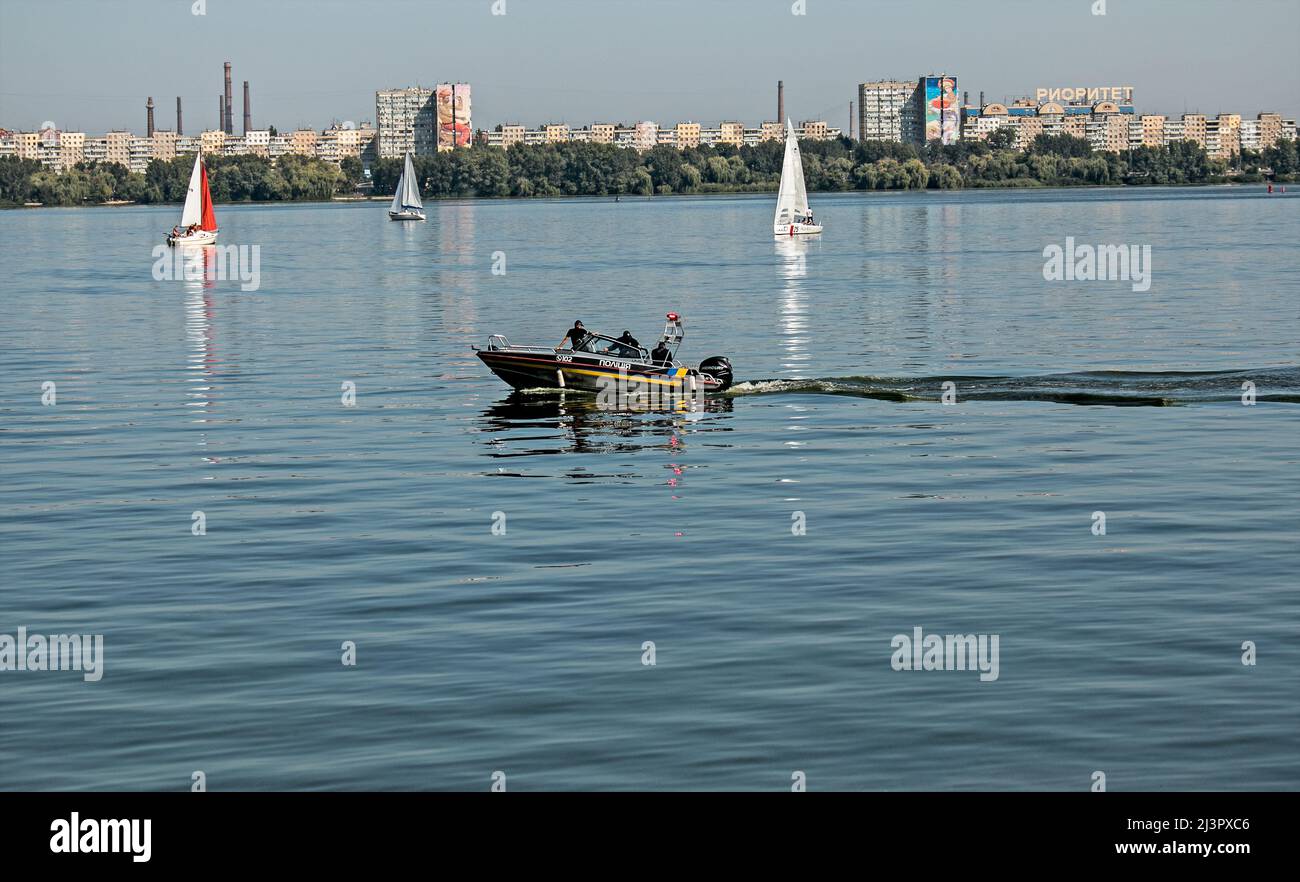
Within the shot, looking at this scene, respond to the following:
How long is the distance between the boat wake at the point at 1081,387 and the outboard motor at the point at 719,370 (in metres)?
1.21

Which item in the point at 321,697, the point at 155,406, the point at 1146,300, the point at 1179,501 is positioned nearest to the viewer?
the point at 321,697

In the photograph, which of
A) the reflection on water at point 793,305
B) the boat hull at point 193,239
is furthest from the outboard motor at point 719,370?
the boat hull at point 193,239

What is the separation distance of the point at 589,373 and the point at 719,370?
157 inches

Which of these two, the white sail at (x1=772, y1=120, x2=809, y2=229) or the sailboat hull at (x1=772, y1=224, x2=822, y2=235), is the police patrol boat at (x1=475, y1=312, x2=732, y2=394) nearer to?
the white sail at (x1=772, y1=120, x2=809, y2=229)

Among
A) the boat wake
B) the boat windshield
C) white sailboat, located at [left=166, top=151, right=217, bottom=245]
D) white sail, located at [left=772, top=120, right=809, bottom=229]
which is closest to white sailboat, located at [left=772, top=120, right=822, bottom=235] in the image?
white sail, located at [left=772, top=120, right=809, bottom=229]

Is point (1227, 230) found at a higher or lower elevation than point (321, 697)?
higher

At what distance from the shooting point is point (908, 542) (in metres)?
31.9

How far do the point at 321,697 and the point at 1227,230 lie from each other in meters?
171

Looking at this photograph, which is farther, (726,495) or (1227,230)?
(1227,230)

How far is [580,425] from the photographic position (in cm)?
5016

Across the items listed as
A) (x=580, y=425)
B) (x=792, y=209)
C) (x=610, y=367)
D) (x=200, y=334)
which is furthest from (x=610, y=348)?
(x=792, y=209)

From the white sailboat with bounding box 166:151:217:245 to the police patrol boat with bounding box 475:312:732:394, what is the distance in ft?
371
